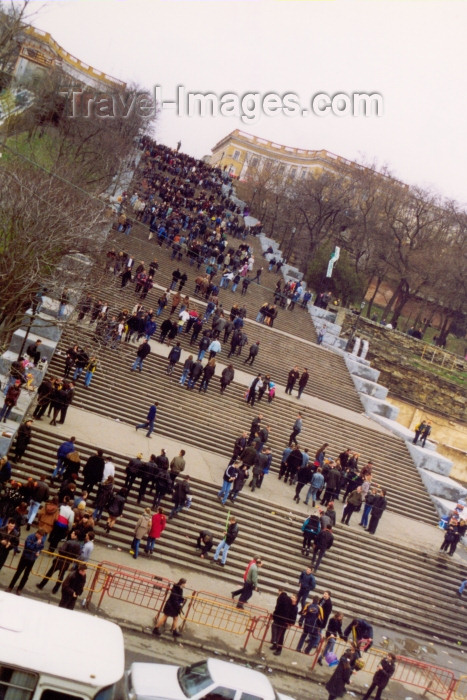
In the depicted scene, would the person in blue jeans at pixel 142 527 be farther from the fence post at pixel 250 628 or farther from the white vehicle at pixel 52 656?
the white vehicle at pixel 52 656

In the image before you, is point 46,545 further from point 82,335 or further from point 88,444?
point 82,335

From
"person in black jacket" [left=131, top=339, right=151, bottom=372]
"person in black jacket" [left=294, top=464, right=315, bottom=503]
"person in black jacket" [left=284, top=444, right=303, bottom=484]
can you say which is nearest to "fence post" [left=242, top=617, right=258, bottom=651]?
"person in black jacket" [left=294, top=464, right=315, bottom=503]

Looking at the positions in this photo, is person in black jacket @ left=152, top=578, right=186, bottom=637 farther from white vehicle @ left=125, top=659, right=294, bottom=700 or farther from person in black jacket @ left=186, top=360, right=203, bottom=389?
person in black jacket @ left=186, top=360, right=203, bottom=389

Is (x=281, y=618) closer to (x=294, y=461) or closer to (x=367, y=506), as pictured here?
(x=367, y=506)

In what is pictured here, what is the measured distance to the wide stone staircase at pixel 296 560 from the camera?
54.8ft

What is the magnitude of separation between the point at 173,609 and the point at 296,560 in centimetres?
594

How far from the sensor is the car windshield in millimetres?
9562

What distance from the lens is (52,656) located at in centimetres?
815

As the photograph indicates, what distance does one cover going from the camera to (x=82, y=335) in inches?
897

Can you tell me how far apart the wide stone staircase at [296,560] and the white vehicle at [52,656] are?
6.91 meters

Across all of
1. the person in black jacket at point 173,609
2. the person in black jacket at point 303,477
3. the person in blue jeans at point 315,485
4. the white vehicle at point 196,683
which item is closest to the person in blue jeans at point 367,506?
the person in blue jeans at point 315,485

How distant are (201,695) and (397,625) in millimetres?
9958

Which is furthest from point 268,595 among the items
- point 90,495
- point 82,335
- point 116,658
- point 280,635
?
point 82,335

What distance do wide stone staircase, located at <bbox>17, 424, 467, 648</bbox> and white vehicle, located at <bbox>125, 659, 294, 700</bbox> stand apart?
5690 millimetres
